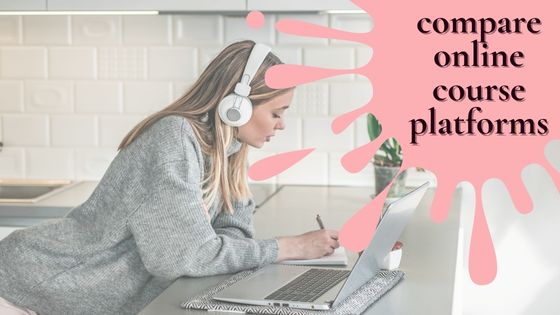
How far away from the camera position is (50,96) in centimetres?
366

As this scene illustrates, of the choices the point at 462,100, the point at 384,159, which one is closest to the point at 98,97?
the point at 384,159

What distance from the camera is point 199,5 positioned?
3.17 meters

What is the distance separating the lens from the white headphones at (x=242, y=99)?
234 cm

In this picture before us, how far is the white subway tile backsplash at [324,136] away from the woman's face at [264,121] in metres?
1.14

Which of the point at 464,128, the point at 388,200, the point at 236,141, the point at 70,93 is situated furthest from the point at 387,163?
the point at 70,93

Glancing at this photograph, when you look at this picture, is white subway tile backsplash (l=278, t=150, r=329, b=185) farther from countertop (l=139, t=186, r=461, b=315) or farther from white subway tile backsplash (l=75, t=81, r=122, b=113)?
white subway tile backsplash (l=75, t=81, r=122, b=113)

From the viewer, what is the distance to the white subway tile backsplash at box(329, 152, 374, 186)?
143 inches

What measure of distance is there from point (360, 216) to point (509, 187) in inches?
30.3

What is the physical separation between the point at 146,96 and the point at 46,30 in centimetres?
44

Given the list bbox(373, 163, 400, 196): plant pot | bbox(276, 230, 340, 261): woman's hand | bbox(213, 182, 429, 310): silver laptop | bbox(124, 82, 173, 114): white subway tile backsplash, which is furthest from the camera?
bbox(124, 82, 173, 114): white subway tile backsplash

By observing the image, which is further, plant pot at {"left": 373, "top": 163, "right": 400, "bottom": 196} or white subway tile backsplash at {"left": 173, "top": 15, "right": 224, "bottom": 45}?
white subway tile backsplash at {"left": 173, "top": 15, "right": 224, "bottom": 45}

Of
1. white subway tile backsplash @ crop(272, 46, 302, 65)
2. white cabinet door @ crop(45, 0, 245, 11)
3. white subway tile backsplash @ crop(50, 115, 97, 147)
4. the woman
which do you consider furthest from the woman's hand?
white subway tile backsplash @ crop(50, 115, 97, 147)

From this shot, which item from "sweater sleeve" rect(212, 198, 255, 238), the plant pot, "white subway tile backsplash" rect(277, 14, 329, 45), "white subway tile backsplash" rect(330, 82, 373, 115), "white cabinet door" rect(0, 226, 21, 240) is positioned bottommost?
"white cabinet door" rect(0, 226, 21, 240)

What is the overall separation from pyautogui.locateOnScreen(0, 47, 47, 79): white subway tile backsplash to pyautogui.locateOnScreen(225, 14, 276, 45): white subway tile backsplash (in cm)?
69
